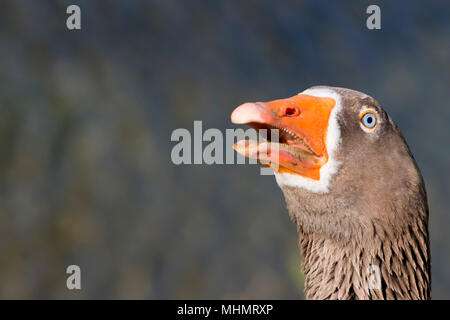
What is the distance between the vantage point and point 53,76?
5758 millimetres

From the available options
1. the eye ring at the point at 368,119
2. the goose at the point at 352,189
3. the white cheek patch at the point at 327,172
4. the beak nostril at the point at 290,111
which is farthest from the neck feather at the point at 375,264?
the beak nostril at the point at 290,111

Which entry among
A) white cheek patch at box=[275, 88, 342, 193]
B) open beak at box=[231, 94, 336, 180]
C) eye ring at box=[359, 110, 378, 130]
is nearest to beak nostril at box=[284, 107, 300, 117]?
open beak at box=[231, 94, 336, 180]

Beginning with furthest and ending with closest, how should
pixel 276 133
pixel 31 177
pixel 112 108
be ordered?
1. pixel 112 108
2. pixel 31 177
3. pixel 276 133

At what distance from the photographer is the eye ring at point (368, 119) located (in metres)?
2.85

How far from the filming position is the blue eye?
112 inches

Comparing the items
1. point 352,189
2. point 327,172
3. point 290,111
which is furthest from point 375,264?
point 290,111

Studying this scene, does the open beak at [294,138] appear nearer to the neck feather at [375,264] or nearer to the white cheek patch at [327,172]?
the white cheek patch at [327,172]

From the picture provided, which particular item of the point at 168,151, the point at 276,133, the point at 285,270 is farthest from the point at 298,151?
the point at 285,270

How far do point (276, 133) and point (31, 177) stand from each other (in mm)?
3641

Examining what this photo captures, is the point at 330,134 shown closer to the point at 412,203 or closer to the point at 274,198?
the point at 412,203

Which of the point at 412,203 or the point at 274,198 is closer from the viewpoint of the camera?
the point at 412,203

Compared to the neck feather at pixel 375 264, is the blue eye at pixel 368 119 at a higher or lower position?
higher

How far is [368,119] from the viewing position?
2.86 metres

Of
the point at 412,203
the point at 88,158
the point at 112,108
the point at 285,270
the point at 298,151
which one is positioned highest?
the point at 112,108
